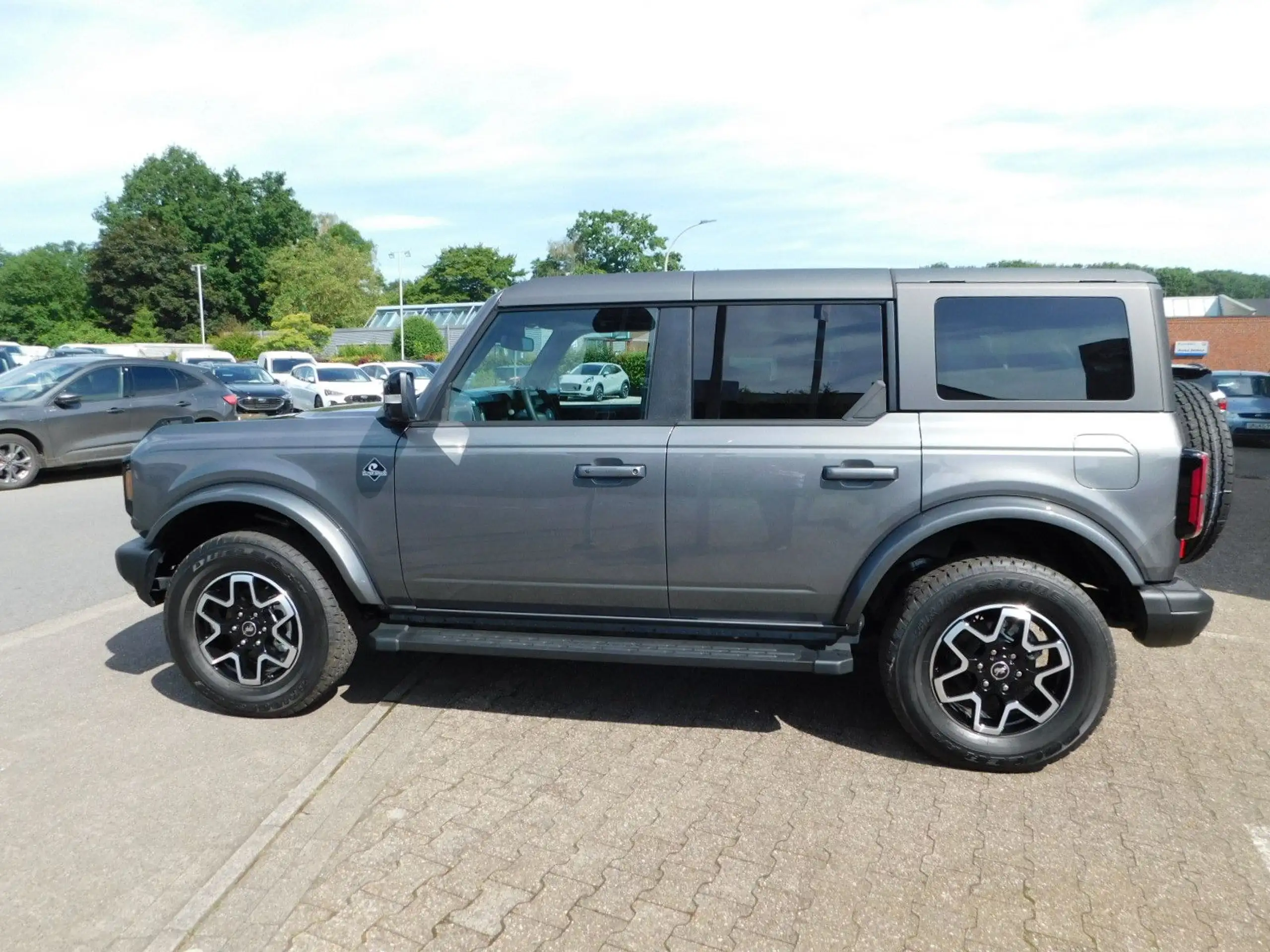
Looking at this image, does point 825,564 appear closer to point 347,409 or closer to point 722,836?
point 722,836

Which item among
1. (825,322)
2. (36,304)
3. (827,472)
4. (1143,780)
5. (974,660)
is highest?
(36,304)

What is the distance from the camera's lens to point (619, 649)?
394 centimetres

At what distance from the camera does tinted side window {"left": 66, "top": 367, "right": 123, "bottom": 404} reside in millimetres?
12523

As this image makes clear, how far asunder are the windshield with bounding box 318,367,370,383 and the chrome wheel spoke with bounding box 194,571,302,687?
23320 millimetres

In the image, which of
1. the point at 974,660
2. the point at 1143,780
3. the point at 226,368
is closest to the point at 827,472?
the point at 974,660

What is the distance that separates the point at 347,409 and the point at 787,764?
9.07 feet

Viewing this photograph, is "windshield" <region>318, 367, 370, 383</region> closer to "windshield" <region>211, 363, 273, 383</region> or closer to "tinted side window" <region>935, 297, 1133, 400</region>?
"windshield" <region>211, 363, 273, 383</region>

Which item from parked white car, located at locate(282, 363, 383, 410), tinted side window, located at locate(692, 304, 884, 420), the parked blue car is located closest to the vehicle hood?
parked white car, located at locate(282, 363, 383, 410)

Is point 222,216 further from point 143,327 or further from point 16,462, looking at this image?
point 16,462

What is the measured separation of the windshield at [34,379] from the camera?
481 inches

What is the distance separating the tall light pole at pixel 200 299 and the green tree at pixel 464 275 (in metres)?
21.6

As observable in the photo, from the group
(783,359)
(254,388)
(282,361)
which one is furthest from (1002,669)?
(282,361)

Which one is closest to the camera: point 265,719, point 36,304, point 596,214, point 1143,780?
point 1143,780

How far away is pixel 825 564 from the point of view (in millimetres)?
3803
